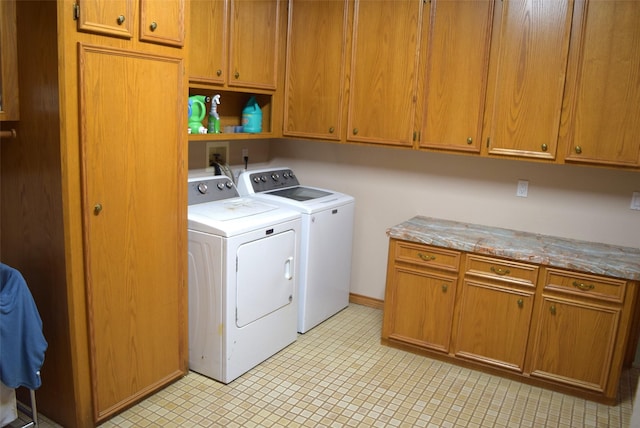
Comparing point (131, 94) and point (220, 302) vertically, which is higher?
point (131, 94)

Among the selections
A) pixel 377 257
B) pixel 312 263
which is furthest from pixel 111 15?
pixel 377 257

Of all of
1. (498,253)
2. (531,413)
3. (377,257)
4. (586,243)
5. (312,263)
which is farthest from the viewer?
(377,257)

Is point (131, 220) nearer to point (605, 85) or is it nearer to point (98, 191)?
point (98, 191)

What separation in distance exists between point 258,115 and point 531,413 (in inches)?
101

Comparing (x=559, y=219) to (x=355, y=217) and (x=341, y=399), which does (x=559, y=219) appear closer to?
(x=355, y=217)

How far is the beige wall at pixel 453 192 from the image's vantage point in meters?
3.25

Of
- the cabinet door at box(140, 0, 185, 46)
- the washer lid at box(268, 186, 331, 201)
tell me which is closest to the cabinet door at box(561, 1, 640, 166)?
the washer lid at box(268, 186, 331, 201)

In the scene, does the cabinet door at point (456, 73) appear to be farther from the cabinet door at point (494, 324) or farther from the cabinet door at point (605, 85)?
the cabinet door at point (494, 324)

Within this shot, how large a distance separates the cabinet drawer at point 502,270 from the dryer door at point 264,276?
1.08 meters

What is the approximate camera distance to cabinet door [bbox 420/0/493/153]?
3162 millimetres

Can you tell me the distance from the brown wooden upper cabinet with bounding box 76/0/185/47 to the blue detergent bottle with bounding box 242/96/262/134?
1.18 metres

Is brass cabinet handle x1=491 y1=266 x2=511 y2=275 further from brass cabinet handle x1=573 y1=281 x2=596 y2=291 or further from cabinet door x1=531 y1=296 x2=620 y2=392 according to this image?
brass cabinet handle x1=573 y1=281 x2=596 y2=291

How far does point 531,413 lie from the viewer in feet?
9.15

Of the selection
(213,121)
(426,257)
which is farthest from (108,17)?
(426,257)
